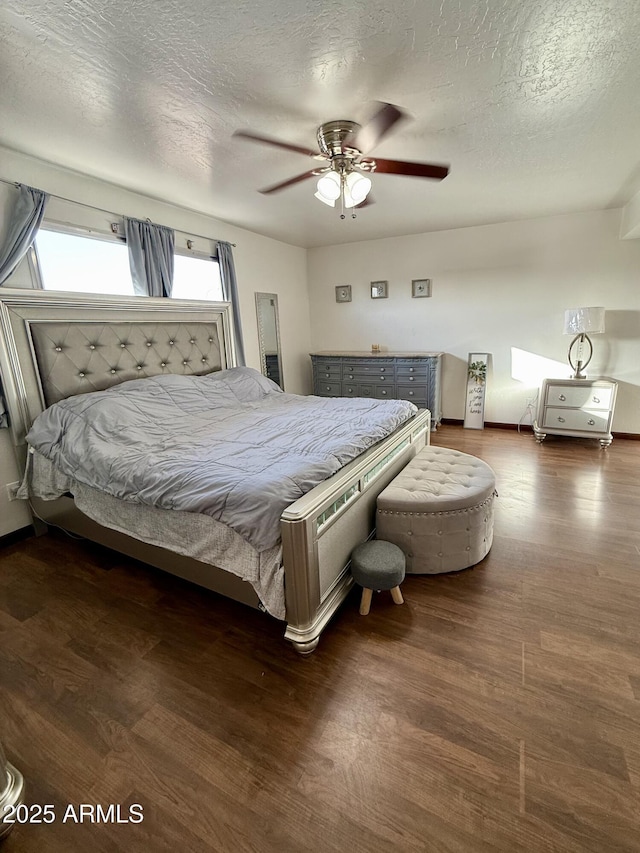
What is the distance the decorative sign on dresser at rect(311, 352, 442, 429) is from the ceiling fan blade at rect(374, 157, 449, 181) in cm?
250

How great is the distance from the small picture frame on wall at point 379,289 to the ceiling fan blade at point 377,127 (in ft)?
9.45

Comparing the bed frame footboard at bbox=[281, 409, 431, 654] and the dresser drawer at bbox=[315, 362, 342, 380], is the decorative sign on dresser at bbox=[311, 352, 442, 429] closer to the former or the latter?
the dresser drawer at bbox=[315, 362, 342, 380]

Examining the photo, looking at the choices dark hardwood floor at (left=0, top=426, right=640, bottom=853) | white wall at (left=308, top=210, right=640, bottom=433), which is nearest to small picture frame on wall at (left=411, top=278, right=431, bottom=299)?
white wall at (left=308, top=210, right=640, bottom=433)

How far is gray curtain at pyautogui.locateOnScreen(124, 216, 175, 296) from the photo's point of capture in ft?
9.95

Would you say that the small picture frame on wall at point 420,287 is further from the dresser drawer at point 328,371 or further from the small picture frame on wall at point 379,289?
the dresser drawer at point 328,371

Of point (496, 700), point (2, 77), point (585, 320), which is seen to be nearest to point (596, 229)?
point (585, 320)

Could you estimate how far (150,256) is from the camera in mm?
3139

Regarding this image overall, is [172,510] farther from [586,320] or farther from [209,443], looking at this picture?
[586,320]

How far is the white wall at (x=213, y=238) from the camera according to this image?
8.07 feet

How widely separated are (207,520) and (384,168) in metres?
2.16

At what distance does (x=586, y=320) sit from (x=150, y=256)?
4.12 metres

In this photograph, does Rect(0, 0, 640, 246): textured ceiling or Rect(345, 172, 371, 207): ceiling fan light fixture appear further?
Rect(345, 172, 371, 207): ceiling fan light fixture

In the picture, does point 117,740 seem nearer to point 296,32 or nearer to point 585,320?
point 296,32

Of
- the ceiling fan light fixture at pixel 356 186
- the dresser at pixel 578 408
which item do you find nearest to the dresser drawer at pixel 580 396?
the dresser at pixel 578 408
